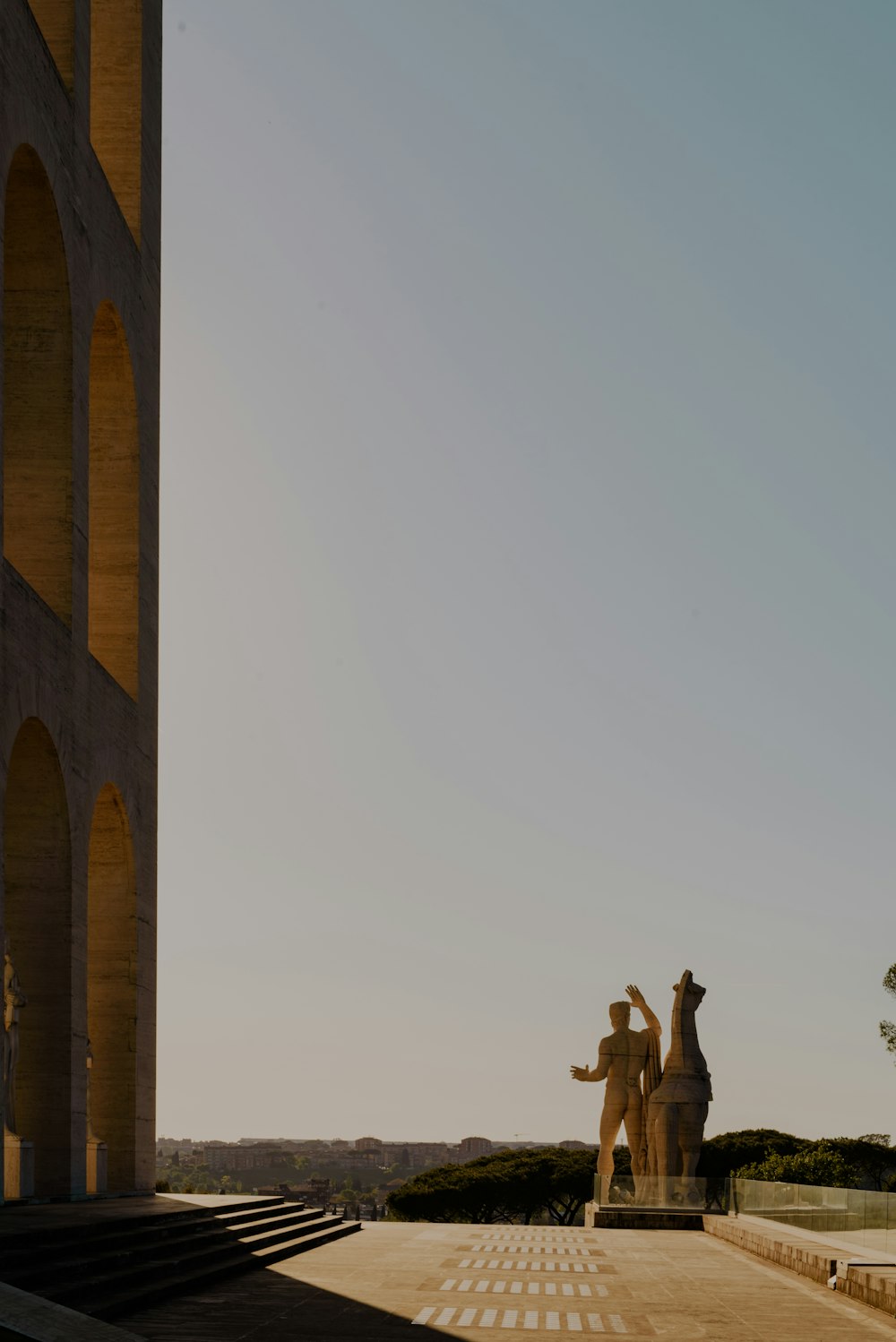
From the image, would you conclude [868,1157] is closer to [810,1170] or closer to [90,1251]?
[810,1170]

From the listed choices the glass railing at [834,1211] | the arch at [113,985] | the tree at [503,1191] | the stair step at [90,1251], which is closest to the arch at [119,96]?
the arch at [113,985]

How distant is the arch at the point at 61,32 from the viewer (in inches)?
1001

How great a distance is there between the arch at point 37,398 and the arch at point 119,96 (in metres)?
6.47

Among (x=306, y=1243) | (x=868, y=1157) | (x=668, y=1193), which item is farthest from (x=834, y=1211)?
(x=868, y=1157)

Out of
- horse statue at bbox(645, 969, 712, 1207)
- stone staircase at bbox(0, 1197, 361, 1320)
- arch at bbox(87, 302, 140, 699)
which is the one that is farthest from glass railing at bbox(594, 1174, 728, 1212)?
arch at bbox(87, 302, 140, 699)

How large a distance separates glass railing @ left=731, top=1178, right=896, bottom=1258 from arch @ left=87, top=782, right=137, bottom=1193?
419 inches

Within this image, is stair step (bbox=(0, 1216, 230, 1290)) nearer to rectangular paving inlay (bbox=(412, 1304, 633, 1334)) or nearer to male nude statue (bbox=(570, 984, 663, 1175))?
rectangular paving inlay (bbox=(412, 1304, 633, 1334))

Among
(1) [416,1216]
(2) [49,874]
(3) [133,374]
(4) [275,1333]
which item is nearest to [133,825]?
(2) [49,874]

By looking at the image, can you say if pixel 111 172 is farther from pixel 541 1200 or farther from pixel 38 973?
pixel 541 1200

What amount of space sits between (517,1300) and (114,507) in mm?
17057

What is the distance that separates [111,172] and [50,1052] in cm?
1690

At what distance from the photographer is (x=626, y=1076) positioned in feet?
112

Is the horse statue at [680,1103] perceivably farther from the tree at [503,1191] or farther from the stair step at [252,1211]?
the tree at [503,1191]

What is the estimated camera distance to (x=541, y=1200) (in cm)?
6506
